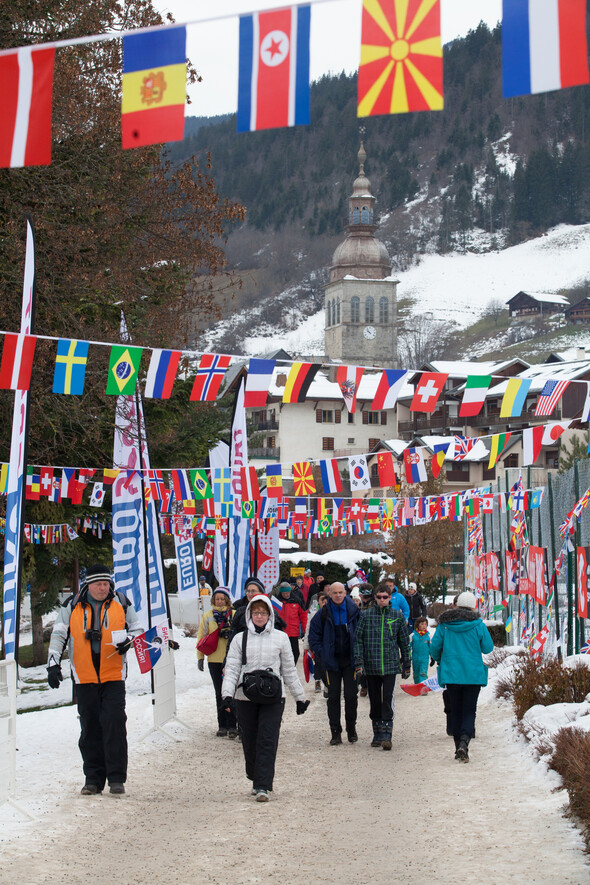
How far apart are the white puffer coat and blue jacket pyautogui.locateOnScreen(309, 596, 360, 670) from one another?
2776 mm

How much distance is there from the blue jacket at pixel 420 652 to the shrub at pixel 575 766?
6.96 meters

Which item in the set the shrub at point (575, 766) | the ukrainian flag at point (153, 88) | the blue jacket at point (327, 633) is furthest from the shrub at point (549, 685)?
the ukrainian flag at point (153, 88)

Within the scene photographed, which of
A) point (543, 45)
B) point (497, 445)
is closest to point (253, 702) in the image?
point (543, 45)

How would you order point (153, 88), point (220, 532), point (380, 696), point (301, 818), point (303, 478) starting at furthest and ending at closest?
1. point (303, 478)
2. point (220, 532)
3. point (380, 696)
4. point (301, 818)
5. point (153, 88)

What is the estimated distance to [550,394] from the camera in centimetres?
1288

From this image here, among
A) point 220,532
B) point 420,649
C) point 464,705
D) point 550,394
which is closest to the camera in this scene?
point 464,705

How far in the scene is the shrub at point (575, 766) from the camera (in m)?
7.16

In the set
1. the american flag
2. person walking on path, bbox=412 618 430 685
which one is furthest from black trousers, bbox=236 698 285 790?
person walking on path, bbox=412 618 430 685

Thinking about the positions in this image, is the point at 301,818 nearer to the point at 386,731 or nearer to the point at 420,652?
the point at 386,731

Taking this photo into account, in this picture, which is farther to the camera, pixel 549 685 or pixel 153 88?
pixel 549 685

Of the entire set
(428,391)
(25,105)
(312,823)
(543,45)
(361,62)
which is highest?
(25,105)

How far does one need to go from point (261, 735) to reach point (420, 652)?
26.5ft

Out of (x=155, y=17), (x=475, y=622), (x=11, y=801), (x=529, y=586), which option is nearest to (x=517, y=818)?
(x=475, y=622)

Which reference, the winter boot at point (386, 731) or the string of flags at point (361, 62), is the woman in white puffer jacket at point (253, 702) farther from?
the string of flags at point (361, 62)
